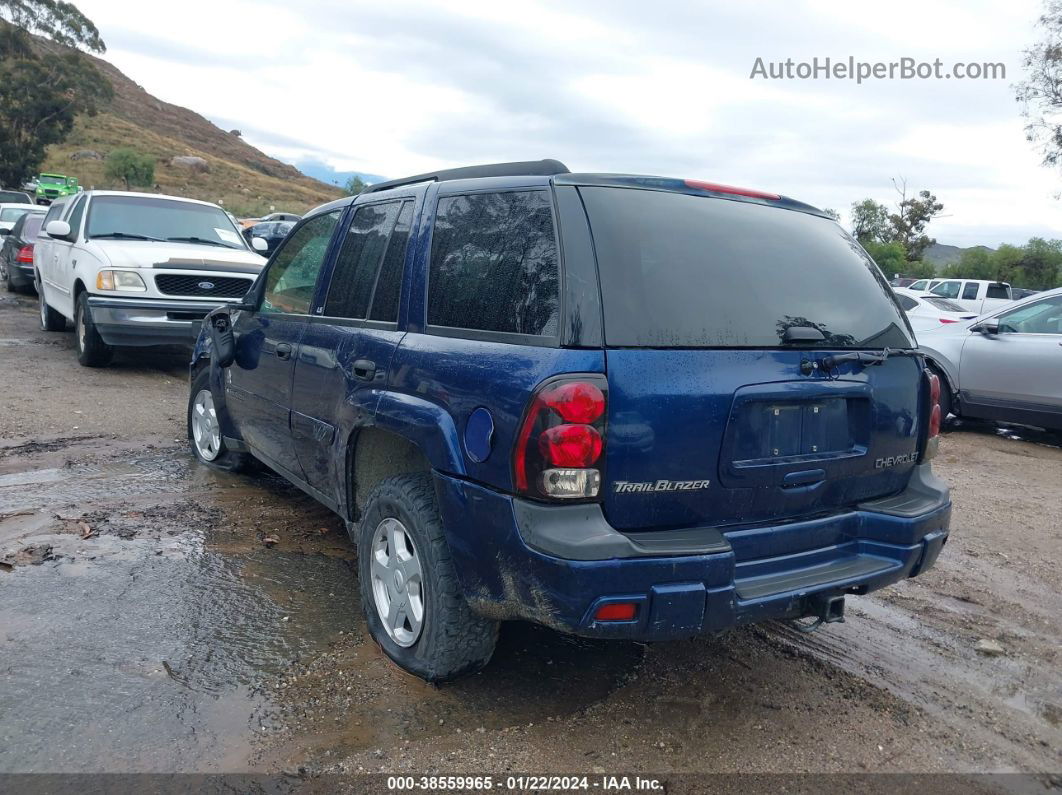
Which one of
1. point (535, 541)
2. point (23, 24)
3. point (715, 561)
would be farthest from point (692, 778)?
point (23, 24)

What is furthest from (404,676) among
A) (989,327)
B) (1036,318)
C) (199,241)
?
(199,241)

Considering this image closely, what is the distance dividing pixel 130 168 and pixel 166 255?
57433mm

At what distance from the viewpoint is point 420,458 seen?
3205mm

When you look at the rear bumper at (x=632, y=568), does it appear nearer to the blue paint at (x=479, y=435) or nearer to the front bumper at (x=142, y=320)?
the blue paint at (x=479, y=435)

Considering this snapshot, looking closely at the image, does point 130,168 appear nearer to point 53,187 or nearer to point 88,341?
point 53,187

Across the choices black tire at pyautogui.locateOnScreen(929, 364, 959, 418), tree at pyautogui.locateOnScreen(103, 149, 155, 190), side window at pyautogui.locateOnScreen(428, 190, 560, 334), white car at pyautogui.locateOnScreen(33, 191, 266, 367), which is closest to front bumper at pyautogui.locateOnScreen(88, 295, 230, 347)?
white car at pyautogui.locateOnScreen(33, 191, 266, 367)

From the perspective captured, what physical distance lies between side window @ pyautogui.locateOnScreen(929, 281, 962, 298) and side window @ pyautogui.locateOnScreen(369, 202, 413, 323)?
25.5 metres

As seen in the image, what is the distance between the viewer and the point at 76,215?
32.8ft

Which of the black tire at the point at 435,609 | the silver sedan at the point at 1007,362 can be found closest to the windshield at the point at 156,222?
the black tire at the point at 435,609

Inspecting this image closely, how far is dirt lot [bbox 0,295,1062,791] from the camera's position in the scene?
2.83 m

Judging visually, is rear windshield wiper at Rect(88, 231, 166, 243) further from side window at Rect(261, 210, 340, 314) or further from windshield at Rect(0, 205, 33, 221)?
windshield at Rect(0, 205, 33, 221)

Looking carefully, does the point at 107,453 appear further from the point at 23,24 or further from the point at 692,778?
the point at 23,24

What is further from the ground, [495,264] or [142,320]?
[495,264]

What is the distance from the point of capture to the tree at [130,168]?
5878 cm
